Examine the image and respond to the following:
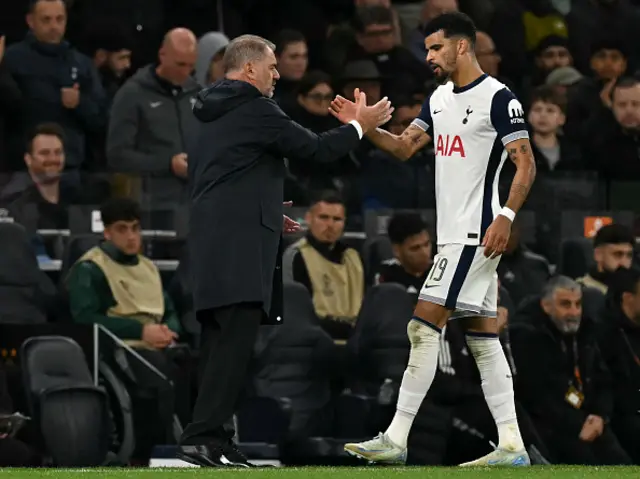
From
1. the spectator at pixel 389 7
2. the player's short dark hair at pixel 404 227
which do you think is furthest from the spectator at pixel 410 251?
the spectator at pixel 389 7

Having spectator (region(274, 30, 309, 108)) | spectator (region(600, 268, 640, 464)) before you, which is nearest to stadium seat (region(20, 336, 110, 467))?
spectator (region(600, 268, 640, 464))

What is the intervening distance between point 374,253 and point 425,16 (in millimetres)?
4611

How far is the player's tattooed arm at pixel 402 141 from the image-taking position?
32.1 ft

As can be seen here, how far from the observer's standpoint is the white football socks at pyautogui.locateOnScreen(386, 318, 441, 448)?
30.9 feet

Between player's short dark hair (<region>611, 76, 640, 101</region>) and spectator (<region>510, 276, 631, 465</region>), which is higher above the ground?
player's short dark hair (<region>611, 76, 640, 101</region>)

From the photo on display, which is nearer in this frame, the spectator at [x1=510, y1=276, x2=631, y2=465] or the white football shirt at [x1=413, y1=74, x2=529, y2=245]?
the white football shirt at [x1=413, y1=74, x2=529, y2=245]

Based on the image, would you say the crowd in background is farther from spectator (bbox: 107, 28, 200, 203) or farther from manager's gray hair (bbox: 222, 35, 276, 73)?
manager's gray hair (bbox: 222, 35, 276, 73)

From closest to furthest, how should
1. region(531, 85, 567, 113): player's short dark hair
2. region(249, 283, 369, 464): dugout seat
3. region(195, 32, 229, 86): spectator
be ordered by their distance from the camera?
region(249, 283, 369, 464): dugout seat, region(195, 32, 229, 86): spectator, region(531, 85, 567, 113): player's short dark hair

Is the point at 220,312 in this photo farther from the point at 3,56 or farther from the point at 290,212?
the point at 3,56

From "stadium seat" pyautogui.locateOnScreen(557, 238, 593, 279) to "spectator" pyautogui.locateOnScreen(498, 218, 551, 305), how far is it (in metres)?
0.17

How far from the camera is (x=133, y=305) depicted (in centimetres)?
1255

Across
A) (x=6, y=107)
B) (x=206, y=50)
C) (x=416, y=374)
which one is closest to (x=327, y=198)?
(x=6, y=107)

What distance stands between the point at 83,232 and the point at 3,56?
193cm

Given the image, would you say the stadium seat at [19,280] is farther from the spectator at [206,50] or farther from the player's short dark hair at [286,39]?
the player's short dark hair at [286,39]
